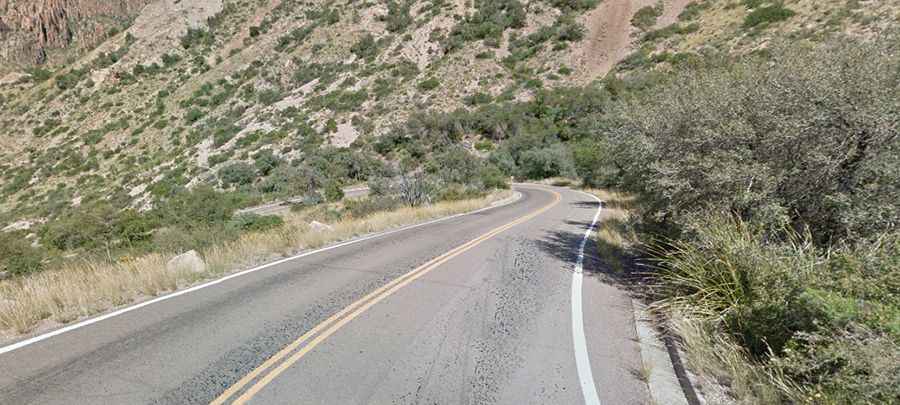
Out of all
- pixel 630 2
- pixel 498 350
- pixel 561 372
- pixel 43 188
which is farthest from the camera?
pixel 630 2

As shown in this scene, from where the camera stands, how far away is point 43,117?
2151 inches

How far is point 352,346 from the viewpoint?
4.18 metres

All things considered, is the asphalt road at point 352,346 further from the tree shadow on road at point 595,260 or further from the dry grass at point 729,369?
the dry grass at point 729,369

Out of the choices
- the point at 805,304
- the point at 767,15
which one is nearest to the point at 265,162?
the point at 805,304

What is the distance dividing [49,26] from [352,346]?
126414 mm

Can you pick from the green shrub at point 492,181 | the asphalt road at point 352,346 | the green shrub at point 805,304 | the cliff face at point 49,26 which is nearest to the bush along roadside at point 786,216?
the green shrub at point 805,304

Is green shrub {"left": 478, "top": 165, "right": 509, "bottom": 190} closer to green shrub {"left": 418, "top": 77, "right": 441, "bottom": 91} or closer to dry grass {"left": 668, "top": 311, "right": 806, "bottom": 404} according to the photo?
green shrub {"left": 418, "top": 77, "right": 441, "bottom": 91}

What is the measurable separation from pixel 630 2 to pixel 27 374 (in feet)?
220

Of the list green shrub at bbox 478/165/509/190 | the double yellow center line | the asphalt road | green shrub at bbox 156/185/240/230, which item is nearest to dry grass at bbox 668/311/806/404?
the asphalt road

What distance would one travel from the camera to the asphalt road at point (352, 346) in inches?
132

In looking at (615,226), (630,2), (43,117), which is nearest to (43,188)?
(43,117)

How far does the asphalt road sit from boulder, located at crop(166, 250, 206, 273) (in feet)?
3.44

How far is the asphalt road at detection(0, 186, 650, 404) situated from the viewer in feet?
11.0

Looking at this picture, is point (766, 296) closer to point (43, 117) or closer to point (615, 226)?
point (615, 226)
